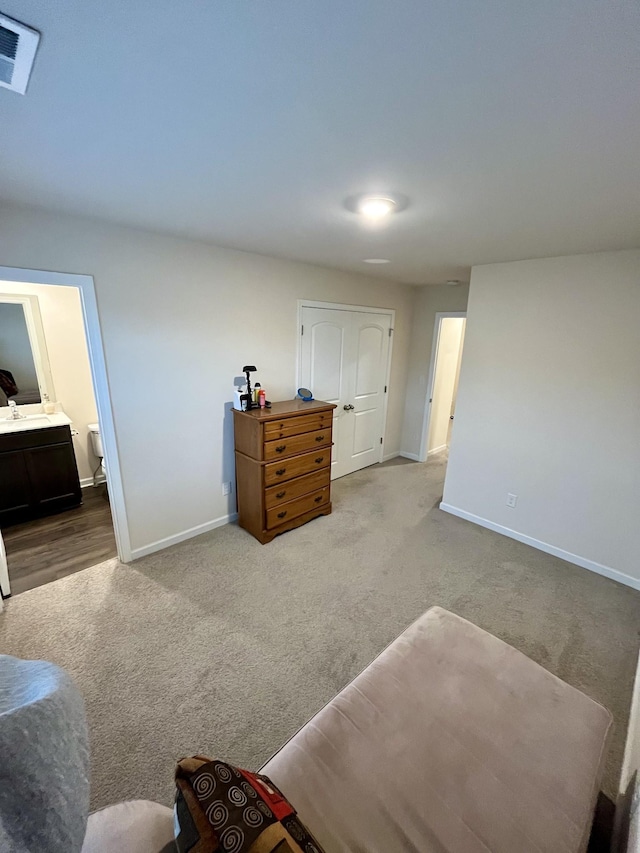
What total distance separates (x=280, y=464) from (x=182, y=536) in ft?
3.49

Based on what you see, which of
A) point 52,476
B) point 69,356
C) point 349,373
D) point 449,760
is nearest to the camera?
point 449,760

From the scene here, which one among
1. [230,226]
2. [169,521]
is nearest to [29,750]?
[230,226]

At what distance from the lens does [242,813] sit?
0.71m

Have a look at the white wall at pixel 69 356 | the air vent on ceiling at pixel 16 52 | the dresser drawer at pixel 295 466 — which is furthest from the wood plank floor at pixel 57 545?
the air vent on ceiling at pixel 16 52

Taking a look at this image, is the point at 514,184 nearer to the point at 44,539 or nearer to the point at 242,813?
the point at 242,813

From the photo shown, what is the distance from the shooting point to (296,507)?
3.24 m

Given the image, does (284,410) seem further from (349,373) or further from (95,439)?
(95,439)

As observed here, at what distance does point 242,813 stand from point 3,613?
2385 millimetres

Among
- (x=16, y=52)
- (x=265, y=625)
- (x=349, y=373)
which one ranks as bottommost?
(x=265, y=625)

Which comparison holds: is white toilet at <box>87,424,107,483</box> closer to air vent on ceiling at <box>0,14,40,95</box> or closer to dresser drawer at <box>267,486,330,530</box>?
dresser drawer at <box>267,486,330,530</box>

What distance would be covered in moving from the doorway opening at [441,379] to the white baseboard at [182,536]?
300 cm

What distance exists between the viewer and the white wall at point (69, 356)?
3.46 metres

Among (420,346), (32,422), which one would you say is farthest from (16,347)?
(420,346)

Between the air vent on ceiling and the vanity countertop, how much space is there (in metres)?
2.97
